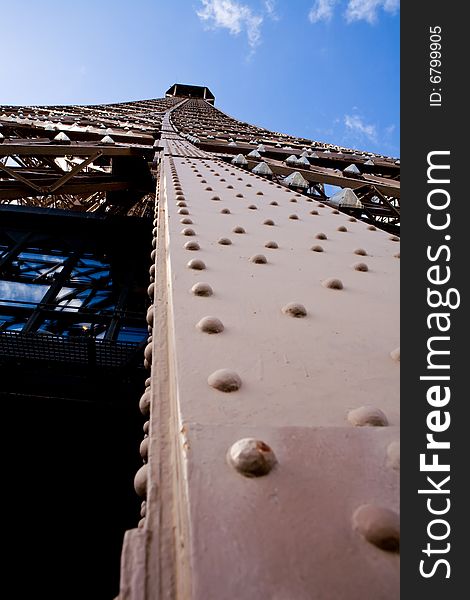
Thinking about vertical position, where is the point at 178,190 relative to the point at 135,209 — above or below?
below

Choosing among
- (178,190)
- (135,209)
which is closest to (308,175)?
(178,190)

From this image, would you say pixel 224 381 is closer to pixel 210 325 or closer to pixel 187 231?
pixel 210 325

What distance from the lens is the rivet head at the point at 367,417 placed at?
80 centimetres

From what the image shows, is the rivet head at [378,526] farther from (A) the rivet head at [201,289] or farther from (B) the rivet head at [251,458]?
(A) the rivet head at [201,289]

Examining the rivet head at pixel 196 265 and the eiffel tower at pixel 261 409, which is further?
the rivet head at pixel 196 265

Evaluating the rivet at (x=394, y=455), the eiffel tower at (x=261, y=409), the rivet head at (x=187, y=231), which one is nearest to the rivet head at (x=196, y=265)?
the eiffel tower at (x=261, y=409)

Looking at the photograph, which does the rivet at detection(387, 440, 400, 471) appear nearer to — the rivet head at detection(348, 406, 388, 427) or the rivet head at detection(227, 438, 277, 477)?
the rivet head at detection(348, 406, 388, 427)

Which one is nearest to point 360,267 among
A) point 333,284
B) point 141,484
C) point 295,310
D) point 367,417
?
point 333,284

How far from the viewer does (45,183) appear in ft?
25.3

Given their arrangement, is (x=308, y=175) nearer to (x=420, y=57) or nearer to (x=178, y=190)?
(x=178, y=190)

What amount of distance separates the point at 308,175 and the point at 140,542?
580 cm

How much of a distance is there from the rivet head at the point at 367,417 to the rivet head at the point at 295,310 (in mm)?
467

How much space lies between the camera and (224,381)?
2.80 feet

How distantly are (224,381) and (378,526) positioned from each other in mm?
387
